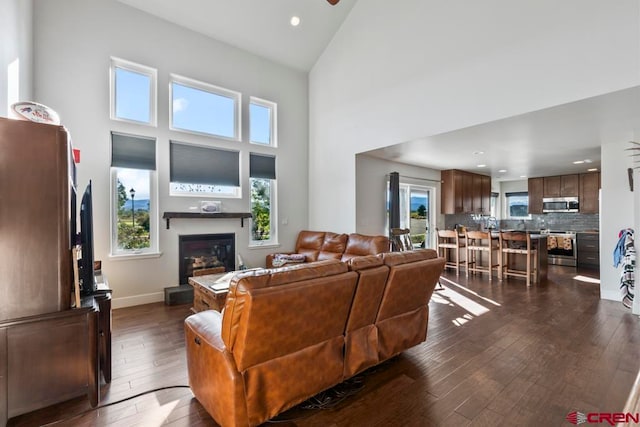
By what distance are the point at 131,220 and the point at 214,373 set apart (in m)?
3.59

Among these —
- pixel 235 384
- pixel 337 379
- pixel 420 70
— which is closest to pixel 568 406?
pixel 337 379

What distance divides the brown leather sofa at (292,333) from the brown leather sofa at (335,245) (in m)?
2.30

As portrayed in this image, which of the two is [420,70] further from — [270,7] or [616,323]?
[616,323]

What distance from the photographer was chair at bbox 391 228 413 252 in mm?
5277

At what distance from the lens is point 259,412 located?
173 centimetres

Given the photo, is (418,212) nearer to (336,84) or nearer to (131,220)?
(336,84)

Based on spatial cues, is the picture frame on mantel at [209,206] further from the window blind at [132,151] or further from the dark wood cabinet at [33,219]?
the dark wood cabinet at [33,219]

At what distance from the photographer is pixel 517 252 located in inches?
225

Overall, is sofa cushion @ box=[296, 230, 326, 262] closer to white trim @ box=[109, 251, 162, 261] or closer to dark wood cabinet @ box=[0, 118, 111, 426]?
white trim @ box=[109, 251, 162, 261]

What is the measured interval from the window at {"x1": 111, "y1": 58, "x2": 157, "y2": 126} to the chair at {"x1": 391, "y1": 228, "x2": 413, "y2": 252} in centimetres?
444

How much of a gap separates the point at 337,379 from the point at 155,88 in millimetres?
4901

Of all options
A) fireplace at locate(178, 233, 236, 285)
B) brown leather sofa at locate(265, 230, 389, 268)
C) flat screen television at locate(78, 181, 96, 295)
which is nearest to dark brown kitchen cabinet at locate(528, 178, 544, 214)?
brown leather sofa at locate(265, 230, 389, 268)

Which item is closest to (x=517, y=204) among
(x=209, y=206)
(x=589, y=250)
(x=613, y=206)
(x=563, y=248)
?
(x=563, y=248)

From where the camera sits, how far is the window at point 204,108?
16.2 feet
